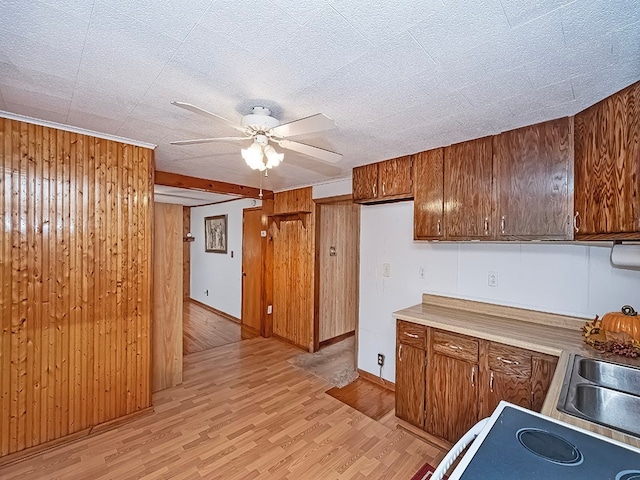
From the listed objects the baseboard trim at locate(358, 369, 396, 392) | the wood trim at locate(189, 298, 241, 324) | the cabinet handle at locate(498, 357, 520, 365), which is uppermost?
the cabinet handle at locate(498, 357, 520, 365)

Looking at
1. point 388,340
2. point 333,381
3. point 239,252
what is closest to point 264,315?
point 239,252

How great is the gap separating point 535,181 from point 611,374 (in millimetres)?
1222

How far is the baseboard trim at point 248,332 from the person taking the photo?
4.66m

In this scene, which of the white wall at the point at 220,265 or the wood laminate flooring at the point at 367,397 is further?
the white wall at the point at 220,265

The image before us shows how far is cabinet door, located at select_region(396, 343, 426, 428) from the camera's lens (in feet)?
7.75

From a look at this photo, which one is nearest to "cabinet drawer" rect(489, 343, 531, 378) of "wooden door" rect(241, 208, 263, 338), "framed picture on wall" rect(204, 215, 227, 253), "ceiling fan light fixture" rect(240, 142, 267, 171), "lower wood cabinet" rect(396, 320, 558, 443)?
"lower wood cabinet" rect(396, 320, 558, 443)

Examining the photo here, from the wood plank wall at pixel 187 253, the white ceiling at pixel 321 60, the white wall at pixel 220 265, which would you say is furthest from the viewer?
the wood plank wall at pixel 187 253

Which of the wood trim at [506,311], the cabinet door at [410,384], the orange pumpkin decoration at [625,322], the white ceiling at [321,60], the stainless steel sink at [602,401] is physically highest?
the white ceiling at [321,60]

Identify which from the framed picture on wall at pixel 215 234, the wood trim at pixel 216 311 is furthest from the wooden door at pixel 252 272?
the framed picture on wall at pixel 215 234

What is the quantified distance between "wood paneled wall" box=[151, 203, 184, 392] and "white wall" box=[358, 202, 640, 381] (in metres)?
2.06

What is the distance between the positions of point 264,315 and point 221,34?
159 inches

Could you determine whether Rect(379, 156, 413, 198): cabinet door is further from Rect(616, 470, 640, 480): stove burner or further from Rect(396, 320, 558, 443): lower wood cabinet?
Rect(616, 470, 640, 480): stove burner

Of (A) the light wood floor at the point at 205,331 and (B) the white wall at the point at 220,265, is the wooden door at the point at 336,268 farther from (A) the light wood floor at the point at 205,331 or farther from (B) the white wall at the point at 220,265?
(A) the light wood floor at the point at 205,331

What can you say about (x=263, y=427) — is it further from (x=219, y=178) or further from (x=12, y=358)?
(x=219, y=178)
